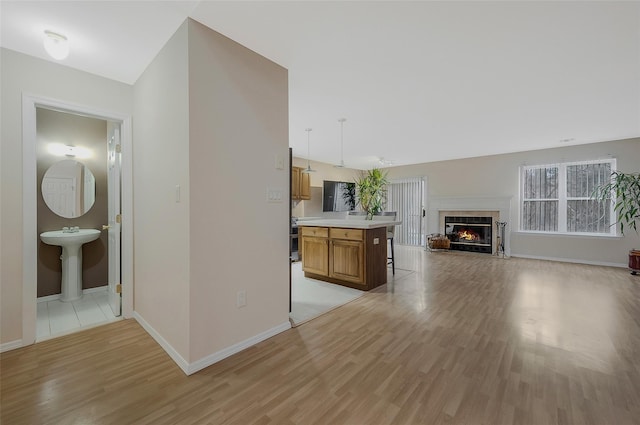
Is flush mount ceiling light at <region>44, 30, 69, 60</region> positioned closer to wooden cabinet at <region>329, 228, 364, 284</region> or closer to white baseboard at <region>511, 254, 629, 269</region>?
wooden cabinet at <region>329, 228, 364, 284</region>

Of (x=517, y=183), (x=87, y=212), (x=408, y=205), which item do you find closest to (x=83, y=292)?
(x=87, y=212)

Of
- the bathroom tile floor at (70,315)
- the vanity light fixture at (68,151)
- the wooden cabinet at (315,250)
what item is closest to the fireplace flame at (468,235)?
the wooden cabinet at (315,250)

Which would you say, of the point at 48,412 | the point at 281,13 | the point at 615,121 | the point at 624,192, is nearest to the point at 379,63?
the point at 281,13

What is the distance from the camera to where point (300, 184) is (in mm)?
6609

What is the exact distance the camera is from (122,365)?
1899 millimetres

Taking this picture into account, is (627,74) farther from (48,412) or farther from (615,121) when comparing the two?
(48,412)

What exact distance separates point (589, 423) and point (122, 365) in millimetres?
2894

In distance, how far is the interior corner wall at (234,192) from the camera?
1.85 meters

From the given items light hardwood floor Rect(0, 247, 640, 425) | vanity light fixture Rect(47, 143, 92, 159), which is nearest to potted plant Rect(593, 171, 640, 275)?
light hardwood floor Rect(0, 247, 640, 425)

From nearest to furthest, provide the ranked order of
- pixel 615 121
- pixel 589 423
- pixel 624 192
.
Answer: pixel 589 423
pixel 615 121
pixel 624 192

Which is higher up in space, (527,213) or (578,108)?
(578,108)

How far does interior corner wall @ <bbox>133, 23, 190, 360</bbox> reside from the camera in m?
1.87

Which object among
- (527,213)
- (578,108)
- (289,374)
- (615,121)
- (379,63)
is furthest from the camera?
(527,213)

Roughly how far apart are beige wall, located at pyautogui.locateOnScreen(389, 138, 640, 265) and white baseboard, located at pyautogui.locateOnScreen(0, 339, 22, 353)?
7.64 metres
